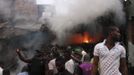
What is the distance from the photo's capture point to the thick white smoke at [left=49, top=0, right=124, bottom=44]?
12.2 metres

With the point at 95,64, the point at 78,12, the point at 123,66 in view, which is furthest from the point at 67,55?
the point at 123,66

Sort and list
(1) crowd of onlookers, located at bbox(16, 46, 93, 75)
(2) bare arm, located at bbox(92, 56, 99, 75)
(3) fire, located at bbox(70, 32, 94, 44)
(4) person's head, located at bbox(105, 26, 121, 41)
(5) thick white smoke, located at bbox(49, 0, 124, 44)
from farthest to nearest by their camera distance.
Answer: (3) fire, located at bbox(70, 32, 94, 44) → (5) thick white smoke, located at bbox(49, 0, 124, 44) → (1) crowd of onlookers, located at bbox(16, 46, 93, 75) → (2) bare arm, located at bbox(92, 56, 99, 75) → (4) person's head, located at bbox(105, 26, 121, 41)

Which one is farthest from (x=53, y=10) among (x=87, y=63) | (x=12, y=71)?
(x=87, y=63)

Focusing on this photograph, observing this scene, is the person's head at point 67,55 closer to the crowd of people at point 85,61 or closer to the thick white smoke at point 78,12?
the crowd of people at point 85,61

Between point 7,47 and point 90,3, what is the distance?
3.32m

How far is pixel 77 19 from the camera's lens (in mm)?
13031

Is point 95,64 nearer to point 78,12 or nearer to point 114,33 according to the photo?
point 114,33

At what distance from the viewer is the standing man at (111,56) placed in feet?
22.7

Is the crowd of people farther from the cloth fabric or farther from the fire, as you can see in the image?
the fire

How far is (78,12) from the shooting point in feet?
41.2

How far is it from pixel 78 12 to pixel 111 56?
5748mm

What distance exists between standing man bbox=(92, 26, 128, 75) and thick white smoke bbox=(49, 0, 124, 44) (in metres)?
5.15

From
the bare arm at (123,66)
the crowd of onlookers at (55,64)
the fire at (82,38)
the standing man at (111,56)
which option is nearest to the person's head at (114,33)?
the standing man at (111,56)

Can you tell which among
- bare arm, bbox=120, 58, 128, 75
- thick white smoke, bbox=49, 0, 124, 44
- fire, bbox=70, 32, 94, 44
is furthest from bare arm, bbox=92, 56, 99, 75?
fire, bbox=70, 32, 94, 44
